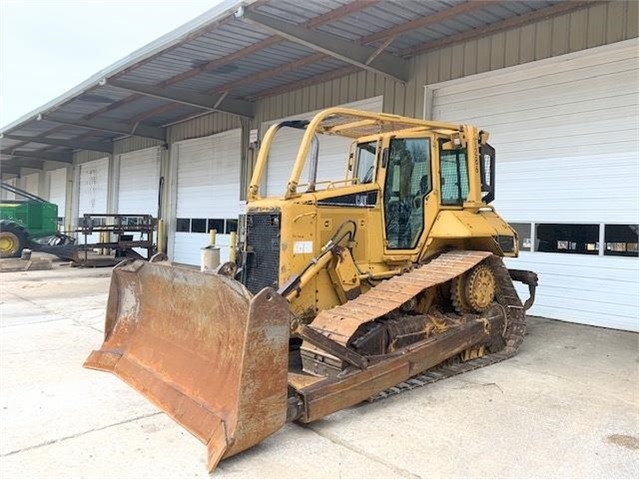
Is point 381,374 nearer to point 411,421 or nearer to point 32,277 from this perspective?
point 411,421

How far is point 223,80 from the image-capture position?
39.7 feet

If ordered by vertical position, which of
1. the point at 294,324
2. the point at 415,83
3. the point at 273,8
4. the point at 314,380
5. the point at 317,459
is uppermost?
the point at 273,8

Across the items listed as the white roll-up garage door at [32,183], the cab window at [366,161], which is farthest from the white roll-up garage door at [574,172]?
the white roll-up garage door at [32,183]

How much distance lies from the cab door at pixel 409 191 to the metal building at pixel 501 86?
3.52 metres

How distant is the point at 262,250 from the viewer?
5062 millimetres

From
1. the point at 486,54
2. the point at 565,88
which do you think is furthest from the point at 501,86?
the point at 565,88

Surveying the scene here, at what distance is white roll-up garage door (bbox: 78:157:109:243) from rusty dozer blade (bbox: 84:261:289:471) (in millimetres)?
18119

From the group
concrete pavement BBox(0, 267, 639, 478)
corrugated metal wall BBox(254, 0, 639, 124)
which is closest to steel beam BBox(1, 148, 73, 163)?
corrugated metal wall BBox(254, 0, 639, 124)

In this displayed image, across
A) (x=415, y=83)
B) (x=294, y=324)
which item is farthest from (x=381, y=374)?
(x=415, y=83)

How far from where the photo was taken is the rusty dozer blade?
10.4 feet

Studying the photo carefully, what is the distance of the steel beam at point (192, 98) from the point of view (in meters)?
12.2

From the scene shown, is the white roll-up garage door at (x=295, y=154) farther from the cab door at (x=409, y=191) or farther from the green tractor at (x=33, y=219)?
the green tractor at (x=33, y=219)

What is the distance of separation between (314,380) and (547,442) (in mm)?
1719

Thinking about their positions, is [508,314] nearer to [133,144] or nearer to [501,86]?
[501,86]
